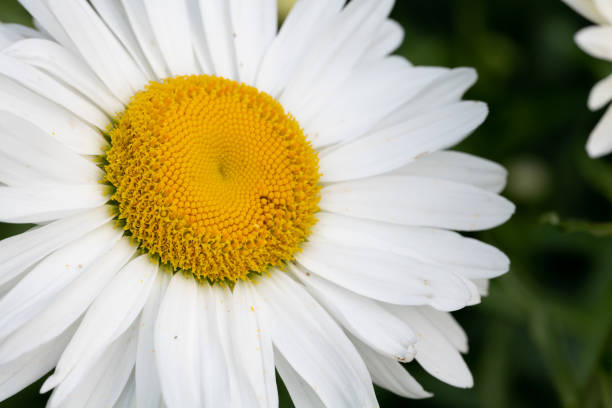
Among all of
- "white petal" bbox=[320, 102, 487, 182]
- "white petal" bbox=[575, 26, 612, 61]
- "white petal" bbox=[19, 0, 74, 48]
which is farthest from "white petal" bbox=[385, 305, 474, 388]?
"white petal" bbox=[19, 0, 74, 48]

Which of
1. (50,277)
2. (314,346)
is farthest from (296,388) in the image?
(50,277)

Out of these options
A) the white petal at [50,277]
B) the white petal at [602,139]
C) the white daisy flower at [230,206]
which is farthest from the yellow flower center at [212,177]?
the white petal at [602,139]

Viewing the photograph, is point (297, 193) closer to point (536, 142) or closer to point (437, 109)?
point (437, 109)

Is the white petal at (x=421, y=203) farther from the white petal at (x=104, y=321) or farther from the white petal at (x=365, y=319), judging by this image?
the white petal at (x=104, y=321)

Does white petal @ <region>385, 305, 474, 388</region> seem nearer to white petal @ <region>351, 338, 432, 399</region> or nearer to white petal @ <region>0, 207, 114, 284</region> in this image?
white petal @ <region>351, 338, 432, 399</region>

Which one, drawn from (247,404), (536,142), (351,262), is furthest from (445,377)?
(536,142)

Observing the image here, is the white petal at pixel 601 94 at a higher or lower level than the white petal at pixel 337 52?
lower
